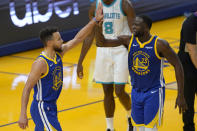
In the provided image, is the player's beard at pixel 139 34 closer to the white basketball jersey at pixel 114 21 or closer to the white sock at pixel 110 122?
the white basketball jersey at pixel 114 21

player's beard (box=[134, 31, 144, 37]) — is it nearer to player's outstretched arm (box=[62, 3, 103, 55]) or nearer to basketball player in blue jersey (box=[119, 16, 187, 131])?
basketball player in blue jersey (box=[119, 16, 187, 131])

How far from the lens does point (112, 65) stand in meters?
6.94

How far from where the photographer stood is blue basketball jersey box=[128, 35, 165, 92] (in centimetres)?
554

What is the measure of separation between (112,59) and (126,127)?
4.18 feet

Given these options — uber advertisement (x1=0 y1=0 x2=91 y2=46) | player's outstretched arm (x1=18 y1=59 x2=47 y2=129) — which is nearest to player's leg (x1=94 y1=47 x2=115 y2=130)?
player's outstretched arm (x1=18 y1=59 x2=47 y2=129)

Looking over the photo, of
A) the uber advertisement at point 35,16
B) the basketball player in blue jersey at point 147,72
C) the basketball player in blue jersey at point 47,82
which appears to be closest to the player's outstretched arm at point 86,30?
the basketball player in blue jersey at point 47,82

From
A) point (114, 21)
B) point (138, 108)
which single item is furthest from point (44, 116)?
point (114, 21)

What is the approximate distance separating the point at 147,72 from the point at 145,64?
0.34 feet

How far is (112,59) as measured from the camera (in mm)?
6883

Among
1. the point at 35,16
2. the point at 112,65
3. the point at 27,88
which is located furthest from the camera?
the point at 35,16

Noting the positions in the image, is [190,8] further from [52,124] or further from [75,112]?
[52,124]

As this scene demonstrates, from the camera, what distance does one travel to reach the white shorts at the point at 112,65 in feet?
22.4

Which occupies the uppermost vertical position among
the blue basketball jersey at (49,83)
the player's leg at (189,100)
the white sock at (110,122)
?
the blue basketball jersey at (49,83)

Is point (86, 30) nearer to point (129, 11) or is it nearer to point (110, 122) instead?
point (129, 11)
